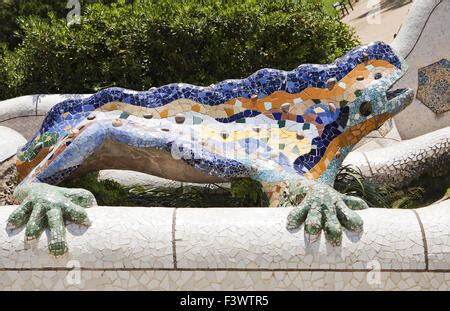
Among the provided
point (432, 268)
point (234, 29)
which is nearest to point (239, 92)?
point (432, 268)

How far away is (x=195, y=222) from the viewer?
351 cm

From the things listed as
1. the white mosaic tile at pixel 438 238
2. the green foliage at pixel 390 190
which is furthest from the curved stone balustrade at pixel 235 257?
the green foliage at pixel 390 190

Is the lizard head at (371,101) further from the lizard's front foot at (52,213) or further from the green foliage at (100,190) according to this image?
the lizard's front foot at (52,213)

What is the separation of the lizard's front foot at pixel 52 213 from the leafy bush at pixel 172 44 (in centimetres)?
306

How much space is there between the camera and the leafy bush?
6.63m

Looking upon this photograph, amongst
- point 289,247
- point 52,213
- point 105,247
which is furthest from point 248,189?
point 52,213

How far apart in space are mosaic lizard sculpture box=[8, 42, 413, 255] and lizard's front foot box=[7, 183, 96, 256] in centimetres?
33

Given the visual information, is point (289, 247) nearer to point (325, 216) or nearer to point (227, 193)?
point (325, 216)

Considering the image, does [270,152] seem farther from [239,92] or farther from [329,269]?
[329,269]

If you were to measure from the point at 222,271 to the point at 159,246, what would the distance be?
339 millimetres

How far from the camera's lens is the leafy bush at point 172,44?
6629 millimetres

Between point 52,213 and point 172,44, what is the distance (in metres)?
3.43

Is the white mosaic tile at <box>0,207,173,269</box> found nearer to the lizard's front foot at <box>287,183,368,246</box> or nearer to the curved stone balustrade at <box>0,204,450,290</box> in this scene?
the curved stone balustrade at <box>0,204,450,290</box>

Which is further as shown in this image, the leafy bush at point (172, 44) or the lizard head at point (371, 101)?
the leafy bush at point (172, 44)
